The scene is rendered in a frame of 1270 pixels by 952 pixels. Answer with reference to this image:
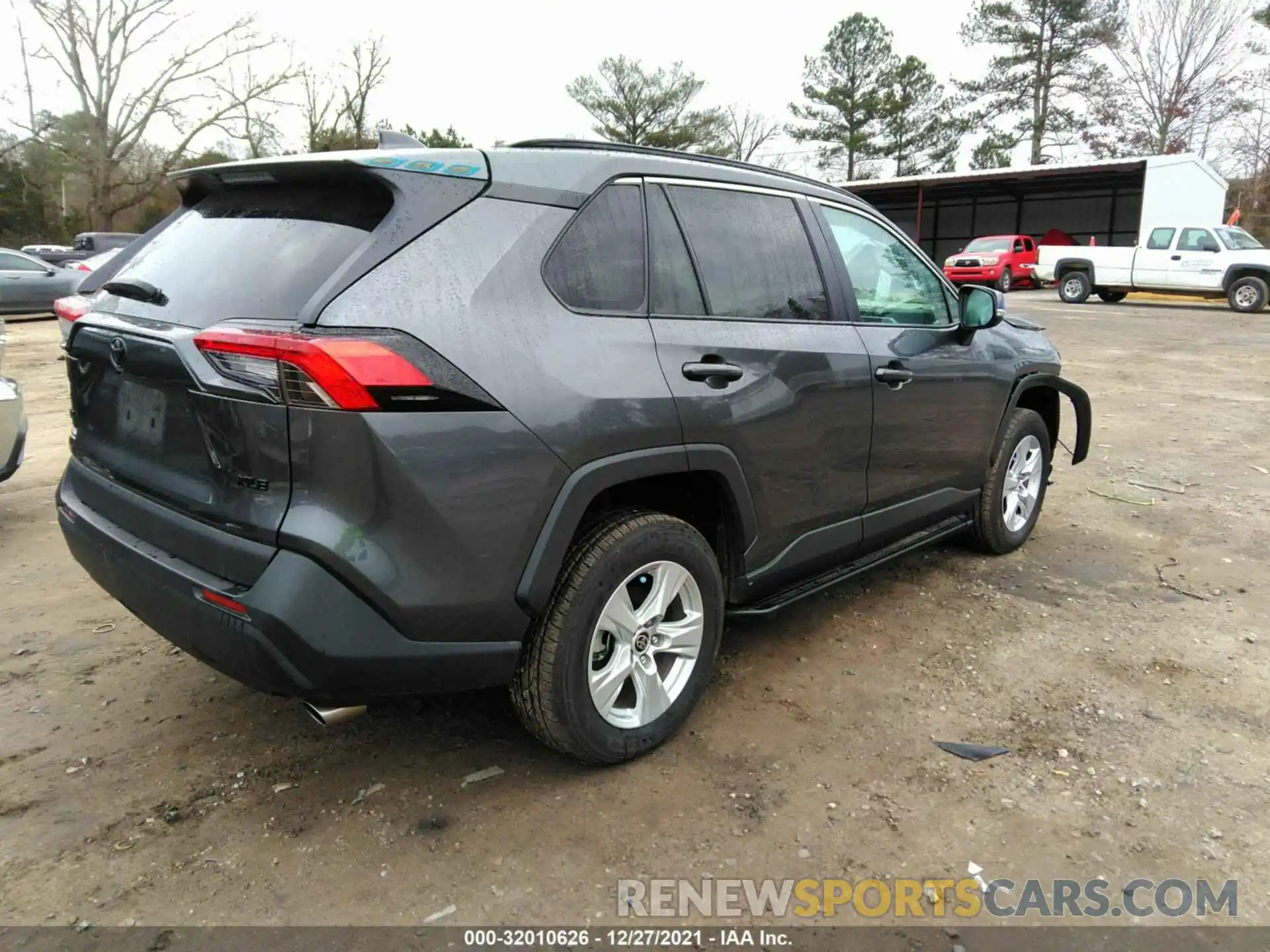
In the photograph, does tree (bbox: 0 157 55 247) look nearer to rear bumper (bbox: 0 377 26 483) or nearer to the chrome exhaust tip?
rear bumper (bbox: 0 377 26 483)

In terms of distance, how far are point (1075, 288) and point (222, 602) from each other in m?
24.6

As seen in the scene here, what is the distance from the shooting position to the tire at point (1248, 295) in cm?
1988

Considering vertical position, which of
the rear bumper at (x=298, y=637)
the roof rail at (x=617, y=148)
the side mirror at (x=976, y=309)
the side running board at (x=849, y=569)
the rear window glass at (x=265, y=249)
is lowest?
the side running board at (x=849, y=569)

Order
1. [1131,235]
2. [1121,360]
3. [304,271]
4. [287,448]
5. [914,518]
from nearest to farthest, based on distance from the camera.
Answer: [287,448], [304,271], [914,518], [1121,360], [1131,235]

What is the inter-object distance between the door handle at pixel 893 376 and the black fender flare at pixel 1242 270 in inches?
832

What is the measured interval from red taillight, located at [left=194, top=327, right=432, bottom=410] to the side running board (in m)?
1.56

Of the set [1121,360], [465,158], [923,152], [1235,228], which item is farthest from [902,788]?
[923,152]

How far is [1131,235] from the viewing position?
34.0 m

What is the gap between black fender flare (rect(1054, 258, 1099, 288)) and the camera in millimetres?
22438

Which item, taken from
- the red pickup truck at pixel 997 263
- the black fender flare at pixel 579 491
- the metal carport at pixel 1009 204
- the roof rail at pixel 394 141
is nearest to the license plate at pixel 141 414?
the roof rail at pixel 394 141

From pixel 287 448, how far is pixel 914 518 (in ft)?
8.95

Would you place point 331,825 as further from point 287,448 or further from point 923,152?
point 923,152

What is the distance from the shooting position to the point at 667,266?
2797 millimetres

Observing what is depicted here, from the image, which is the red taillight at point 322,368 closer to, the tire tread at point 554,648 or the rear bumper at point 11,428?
the tire tread at point 554,648
